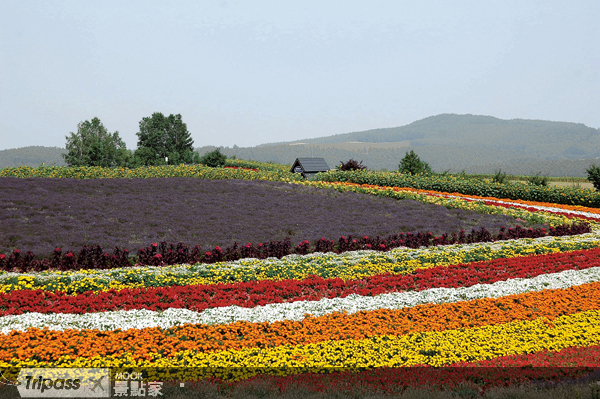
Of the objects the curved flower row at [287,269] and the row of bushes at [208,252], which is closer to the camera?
the curved flower row at [287,269]

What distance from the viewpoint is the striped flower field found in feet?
20.5

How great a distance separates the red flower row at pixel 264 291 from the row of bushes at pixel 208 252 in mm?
3164

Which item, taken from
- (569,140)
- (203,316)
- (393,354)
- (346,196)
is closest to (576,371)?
(393,354)

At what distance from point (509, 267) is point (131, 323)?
1004cm

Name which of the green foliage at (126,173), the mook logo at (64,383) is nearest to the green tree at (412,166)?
the green foliage at (126,173)

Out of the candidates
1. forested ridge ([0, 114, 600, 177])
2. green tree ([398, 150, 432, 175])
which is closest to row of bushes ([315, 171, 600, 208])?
green tree ([398, 150, 432, 175])

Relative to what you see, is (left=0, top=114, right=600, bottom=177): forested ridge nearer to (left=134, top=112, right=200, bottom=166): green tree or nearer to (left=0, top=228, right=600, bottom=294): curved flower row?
(left=134, top=112, right=200, bottom=166): green tree

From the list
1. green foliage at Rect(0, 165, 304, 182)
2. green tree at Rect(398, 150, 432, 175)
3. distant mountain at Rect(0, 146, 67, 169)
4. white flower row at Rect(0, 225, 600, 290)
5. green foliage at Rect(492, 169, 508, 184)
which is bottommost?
white flower row at Rect(0, 225, 600, 290)

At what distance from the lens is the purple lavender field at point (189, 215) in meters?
15.0

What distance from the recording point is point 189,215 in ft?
59.4

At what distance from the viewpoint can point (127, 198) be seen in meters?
19.8

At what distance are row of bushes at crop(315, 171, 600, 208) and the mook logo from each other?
2989cm

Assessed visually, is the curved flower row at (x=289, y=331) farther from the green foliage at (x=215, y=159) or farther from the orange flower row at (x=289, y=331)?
the green foliage at (x=215, y=159)

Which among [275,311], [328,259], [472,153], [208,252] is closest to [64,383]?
[275,311]
